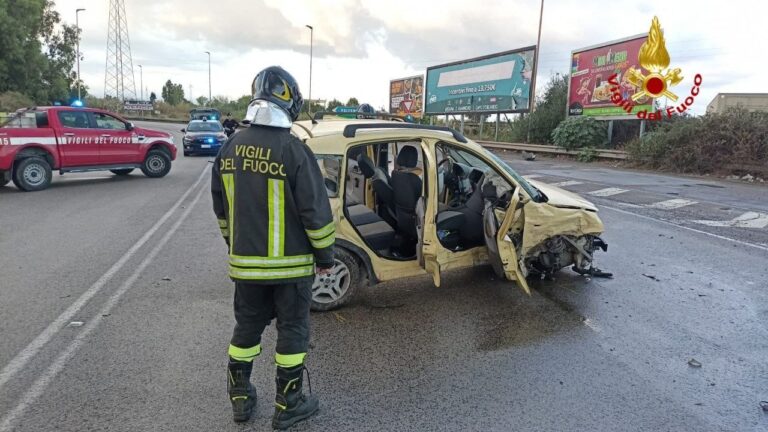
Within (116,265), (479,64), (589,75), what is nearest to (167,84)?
(479,64)

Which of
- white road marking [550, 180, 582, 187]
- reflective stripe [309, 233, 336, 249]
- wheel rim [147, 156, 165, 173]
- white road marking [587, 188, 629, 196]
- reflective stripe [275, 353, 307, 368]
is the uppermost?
reflective stripe [309, 233, 336, 249]

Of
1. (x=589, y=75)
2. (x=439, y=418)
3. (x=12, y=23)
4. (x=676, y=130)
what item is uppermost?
(x=12, y=23)

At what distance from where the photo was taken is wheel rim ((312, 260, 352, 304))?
178 inches

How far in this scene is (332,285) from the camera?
15.0ft

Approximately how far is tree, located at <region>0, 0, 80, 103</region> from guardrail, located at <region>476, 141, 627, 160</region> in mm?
27902

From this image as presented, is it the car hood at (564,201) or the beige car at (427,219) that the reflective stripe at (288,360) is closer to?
the beige car at (427,219)

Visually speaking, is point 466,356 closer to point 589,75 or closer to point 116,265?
point 116,265

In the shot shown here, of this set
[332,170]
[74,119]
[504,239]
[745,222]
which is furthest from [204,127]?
[504,239]

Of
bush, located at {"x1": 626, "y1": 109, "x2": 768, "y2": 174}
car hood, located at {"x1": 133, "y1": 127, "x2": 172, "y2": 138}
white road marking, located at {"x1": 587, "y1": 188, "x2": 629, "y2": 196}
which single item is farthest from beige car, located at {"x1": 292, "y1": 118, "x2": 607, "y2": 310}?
bush, located at {"x1": 626, "y1": 109, "x2": 768, "y2": 174}

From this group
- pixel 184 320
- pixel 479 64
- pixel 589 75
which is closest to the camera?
pixel 184 320

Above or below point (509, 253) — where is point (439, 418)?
below

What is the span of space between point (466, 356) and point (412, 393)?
0.69 metres

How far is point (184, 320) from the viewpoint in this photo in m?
4.38

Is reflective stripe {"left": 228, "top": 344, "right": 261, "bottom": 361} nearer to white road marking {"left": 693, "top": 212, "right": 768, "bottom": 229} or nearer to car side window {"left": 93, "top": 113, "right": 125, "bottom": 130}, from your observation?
white road marking {"left": 693, "top": 212, "right": 768, "bottom": 229}
